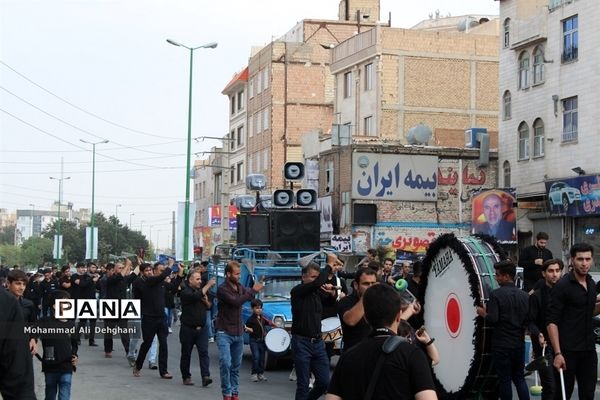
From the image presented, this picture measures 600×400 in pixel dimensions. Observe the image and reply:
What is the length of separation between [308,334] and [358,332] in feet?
5.46

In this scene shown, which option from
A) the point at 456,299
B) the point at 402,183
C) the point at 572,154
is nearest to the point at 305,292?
the point at 456,299

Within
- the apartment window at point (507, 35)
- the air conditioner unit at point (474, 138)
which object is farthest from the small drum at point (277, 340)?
the air conditioner unit at point (474, 138)

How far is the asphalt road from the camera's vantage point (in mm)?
14124

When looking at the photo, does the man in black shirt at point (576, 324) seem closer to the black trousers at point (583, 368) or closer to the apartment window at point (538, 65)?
the black trousers at point (583, 368)

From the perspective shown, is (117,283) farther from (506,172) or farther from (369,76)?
(369,76)

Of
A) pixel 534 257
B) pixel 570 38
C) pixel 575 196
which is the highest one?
pixel 570 38

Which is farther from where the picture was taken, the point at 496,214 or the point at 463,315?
the point at 496,214

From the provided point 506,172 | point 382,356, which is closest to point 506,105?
point 506,172

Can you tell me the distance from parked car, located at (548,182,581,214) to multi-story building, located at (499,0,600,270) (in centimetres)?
3

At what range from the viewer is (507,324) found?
9.84 meters

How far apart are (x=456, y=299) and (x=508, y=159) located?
30.7 meters

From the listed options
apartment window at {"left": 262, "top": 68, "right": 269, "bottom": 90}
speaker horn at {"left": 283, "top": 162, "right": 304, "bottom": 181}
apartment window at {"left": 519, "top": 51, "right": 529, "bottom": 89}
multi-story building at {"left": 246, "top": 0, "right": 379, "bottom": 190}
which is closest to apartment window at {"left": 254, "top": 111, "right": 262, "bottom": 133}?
multi-story building at {"left": 246, "top": 0, "right": 379, "bottom": 190}

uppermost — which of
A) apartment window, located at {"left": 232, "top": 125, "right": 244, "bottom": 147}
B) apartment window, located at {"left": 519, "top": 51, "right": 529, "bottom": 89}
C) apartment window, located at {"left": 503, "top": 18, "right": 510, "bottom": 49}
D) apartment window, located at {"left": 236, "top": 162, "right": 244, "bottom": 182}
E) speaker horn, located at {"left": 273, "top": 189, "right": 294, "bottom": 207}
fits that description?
apartment window, located at {"left": 503, "top": 18, "right": 510, "bottom": 49}

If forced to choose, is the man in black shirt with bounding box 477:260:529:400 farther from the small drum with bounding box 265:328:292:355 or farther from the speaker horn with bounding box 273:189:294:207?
the speaker horn with bounding box 273:189:294:207
